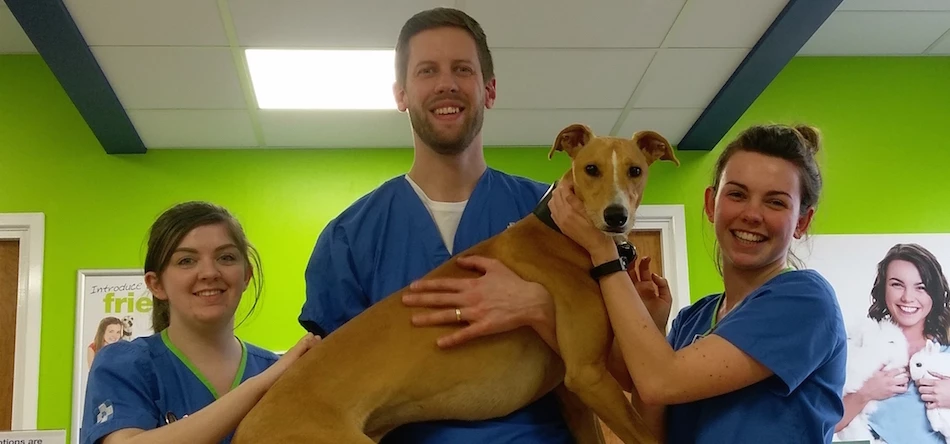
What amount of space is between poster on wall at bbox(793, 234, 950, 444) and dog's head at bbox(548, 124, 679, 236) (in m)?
2.87

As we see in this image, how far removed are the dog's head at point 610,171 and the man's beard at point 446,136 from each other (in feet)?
0.67

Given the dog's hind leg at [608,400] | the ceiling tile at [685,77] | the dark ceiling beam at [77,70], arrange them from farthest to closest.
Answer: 1. the ceiling tile at [685,77]
2. the dark ceiling beam at [77,70]
3. the dog's hind leg at [608,400]

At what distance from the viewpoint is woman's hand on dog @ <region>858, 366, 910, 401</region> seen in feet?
14.9

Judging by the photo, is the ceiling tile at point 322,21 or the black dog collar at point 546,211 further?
the ceiling tile at point 322,21

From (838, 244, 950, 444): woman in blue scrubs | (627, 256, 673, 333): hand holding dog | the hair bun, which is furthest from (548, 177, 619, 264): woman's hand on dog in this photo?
(838, 244, 950, 444): woman in blue scrubs

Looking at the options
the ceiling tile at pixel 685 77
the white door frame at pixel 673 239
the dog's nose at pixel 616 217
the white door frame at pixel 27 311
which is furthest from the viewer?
the white door frame at pixel 673 239

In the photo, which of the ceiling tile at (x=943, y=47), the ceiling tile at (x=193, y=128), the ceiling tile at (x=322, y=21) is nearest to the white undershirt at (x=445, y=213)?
the ceiling tile at (x=322, y=21)

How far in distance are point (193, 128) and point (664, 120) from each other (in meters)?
2.87

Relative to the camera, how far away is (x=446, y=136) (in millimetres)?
1837

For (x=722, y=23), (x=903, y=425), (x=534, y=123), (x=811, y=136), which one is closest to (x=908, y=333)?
(x=903, y=425)

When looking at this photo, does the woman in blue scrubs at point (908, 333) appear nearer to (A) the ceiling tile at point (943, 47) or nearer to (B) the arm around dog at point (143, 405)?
(A) the ceiling tile at point (943, 47)

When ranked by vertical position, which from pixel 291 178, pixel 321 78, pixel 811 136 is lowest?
pixel 811 136

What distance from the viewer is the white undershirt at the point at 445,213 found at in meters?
1.87

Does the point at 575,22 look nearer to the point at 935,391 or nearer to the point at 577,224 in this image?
the point at 577,224
